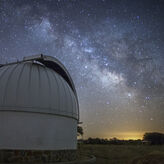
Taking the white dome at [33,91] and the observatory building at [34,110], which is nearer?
the observatory building at [34,110]

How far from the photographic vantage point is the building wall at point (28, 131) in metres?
9.38

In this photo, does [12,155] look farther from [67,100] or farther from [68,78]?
[68,78]

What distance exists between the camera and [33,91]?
Answer: 10039mm

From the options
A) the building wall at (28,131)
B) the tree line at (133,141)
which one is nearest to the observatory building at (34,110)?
the building wall at (28,131)

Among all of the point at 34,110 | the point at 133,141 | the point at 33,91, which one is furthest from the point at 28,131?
the point at 133,141

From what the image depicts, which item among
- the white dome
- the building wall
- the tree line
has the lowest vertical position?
the tree line

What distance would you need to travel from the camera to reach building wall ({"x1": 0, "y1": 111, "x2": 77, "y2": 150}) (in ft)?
30.8

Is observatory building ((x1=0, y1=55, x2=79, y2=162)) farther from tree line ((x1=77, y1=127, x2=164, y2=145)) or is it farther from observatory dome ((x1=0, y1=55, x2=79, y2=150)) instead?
tree line ((x1=77, y1=127, x2=164, y2=145))

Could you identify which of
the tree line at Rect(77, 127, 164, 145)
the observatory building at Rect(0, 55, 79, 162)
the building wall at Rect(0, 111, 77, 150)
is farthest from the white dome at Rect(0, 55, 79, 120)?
the tree line at Rect(77, 127, 164, 145)

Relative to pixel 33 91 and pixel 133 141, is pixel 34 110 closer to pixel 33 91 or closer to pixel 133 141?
pixel 33 91

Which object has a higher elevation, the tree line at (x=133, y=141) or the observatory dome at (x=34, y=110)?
the observatory dome at (x=34, y=110)

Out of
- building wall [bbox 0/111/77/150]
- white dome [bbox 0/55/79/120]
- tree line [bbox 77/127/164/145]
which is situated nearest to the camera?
building wall [bbox 0/111/77/150]

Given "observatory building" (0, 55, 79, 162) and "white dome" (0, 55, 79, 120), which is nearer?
"observatory building" (0, 55, 79, 162)

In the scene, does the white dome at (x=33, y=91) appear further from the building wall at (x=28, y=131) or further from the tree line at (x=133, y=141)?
the tree line at (x=133, y=141)
